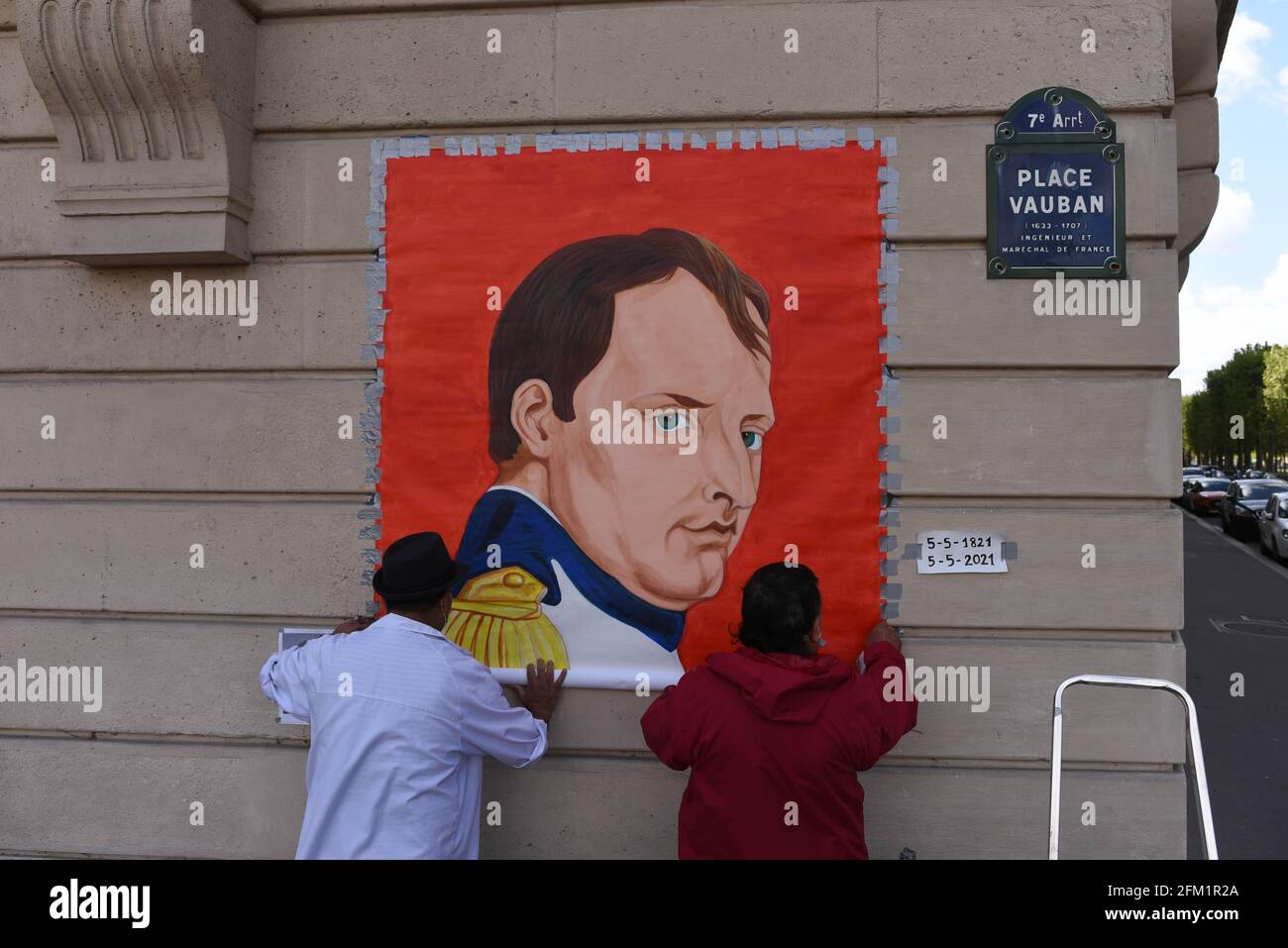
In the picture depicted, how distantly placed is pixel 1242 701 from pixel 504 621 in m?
9.16

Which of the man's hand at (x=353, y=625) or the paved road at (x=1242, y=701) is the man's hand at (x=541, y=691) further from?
the paved road at (x=1242, y=701)

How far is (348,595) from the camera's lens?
3979 mm

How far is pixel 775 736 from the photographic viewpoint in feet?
9.07

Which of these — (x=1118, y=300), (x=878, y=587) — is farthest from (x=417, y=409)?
(x=1118, y=300)

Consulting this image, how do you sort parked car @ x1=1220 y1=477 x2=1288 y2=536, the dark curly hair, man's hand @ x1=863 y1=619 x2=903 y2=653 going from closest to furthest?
1. the dark curly hair
2. man's hand @ x1=863 y1=619 x2=903 y2=653
3. parked car @ x1=1220 y1=477 x2=1288 y2=536

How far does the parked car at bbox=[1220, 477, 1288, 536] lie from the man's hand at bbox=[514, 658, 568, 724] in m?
26.7

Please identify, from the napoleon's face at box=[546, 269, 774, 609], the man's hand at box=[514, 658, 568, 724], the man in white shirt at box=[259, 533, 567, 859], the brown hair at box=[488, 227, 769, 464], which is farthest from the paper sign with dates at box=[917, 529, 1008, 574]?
the man in white shirt at box=[259, 533, 567, 859]

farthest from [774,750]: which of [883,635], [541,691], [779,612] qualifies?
[541,691]

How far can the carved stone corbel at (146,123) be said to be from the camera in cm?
368

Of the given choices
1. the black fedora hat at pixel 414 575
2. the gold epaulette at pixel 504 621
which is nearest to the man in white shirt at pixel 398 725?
the black fedora hat at pixel 414 575

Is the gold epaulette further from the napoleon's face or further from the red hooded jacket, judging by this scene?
the red hooded jacket

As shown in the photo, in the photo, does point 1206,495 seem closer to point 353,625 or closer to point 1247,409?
point 1247,409

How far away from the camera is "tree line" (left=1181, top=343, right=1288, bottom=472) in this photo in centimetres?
5432
